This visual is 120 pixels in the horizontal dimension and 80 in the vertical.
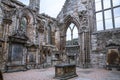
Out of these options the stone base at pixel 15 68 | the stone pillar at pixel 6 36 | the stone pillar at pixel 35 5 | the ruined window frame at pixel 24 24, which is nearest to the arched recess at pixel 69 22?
the stone pillar at pixel 35 5

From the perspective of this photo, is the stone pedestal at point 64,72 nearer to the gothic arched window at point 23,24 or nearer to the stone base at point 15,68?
the stone base at point 15,68

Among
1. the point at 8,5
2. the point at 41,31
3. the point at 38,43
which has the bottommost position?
the point at 38,43

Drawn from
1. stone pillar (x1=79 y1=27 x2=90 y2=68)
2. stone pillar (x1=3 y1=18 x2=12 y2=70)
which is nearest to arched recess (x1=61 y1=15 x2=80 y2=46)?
stone pillar (x1=79 y1=27 x2=90 y2=68)

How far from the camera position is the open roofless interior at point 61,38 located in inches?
373

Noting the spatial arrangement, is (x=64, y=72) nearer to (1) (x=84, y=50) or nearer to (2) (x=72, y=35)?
(1) (x=84, y=50)

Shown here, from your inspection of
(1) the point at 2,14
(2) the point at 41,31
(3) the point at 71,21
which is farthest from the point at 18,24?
(3) the point at 71,21

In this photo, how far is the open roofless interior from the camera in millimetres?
9484

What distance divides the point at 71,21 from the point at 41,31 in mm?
3834

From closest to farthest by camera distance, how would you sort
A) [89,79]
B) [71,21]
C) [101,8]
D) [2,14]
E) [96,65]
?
[89,79] → [2,14] → [96,65] → [101,8] → [71,21]

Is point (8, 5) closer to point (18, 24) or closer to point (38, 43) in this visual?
point (18, 24)

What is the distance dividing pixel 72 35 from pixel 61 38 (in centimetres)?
144

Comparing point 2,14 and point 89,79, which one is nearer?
point 89,79

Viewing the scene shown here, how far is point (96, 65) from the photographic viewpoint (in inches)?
444

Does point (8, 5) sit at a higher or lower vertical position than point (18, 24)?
higher
